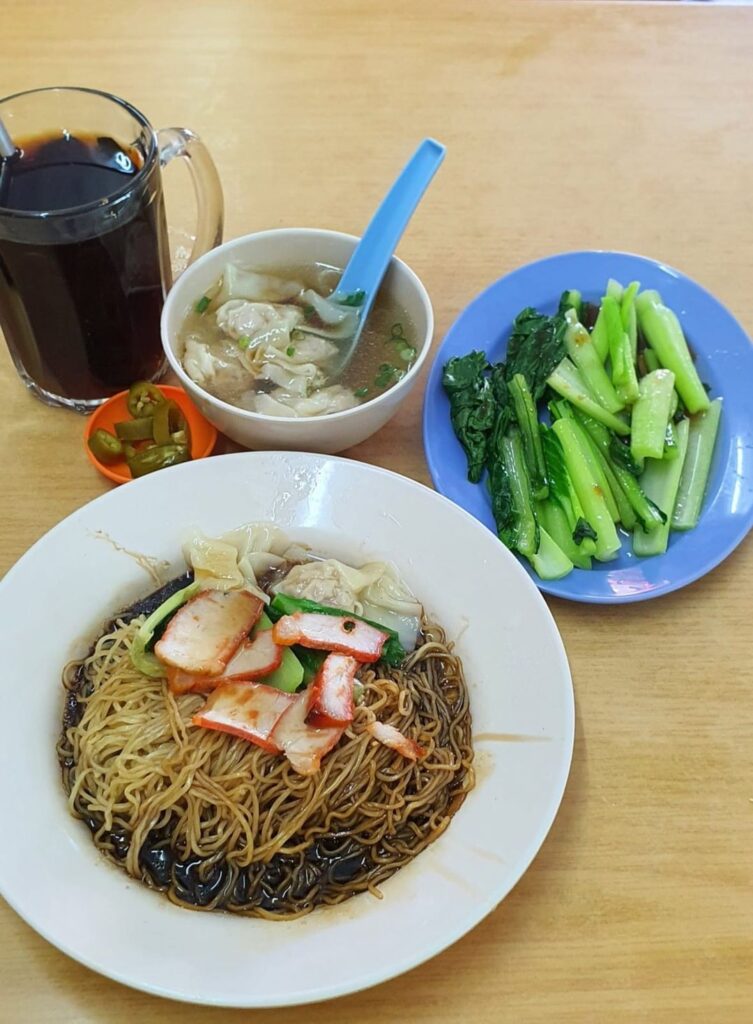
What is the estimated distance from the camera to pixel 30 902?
1.03m

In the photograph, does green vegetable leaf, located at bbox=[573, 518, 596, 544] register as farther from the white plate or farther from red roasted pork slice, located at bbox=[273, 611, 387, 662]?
red roasted pork slice, located at bbox=[273, 611, 387, 662]

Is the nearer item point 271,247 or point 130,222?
point 130,222

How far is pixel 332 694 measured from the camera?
49.6 inches

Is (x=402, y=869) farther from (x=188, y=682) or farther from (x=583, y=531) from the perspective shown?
(x=583, y=531)

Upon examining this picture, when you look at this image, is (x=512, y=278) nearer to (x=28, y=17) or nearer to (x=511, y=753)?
(x=511, y=753)

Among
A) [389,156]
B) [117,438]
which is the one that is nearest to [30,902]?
[117,438]

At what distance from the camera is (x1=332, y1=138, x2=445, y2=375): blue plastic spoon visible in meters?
1.60

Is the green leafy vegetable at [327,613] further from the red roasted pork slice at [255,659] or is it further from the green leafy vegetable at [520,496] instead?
the green leafy vegetable at [520,496]

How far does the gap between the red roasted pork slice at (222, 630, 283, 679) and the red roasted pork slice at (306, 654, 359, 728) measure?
70mm

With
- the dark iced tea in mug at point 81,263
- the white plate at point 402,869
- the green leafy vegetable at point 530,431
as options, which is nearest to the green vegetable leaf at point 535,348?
the green leafy vegetable at point 530,431

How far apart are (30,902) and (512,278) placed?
1.38 metres

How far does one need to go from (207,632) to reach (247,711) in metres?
0.13

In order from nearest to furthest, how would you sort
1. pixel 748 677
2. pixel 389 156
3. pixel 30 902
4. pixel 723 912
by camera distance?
pixel 30 902 < pixel 723 912 < pixel 748 677 < pixel 389 156

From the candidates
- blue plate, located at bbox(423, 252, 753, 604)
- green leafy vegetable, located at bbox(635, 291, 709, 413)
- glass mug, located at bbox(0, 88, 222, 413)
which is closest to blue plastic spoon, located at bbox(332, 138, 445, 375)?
blue plate, located at bbox(423, 252, 753, 604)
